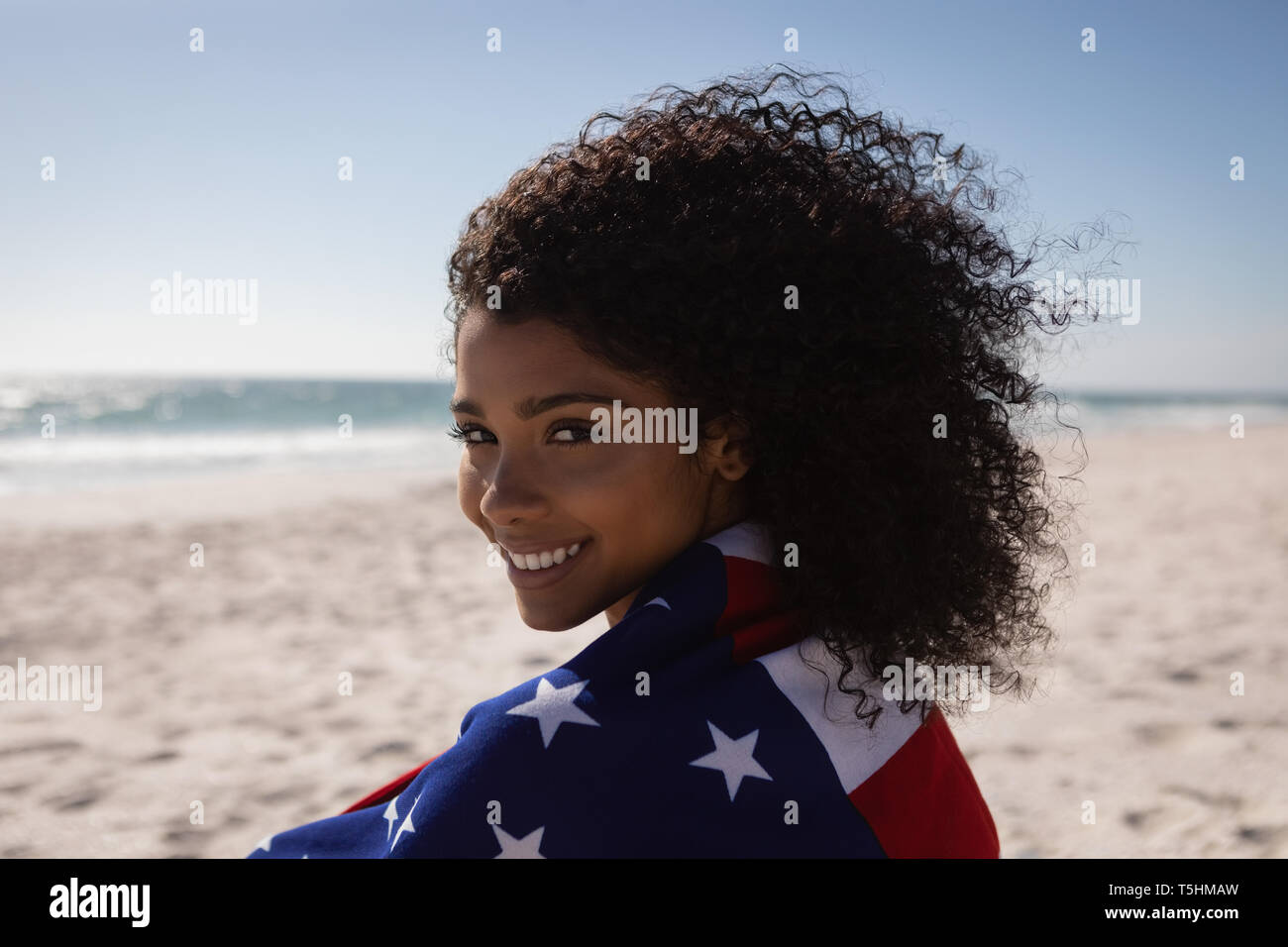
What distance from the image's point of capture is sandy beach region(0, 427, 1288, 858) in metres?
3.24

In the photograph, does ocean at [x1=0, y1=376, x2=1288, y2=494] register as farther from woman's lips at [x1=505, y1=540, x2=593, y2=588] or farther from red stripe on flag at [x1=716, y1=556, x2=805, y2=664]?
woman's lips at [x1=505, y1=540, x2=593, y2=588]

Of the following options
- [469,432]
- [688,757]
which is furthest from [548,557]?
[688,757]

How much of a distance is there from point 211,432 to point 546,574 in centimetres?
2825

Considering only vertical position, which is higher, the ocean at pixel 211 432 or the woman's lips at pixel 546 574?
the ocean at pixel 211 432

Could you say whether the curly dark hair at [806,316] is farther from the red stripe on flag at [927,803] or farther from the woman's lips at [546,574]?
the woman's lips at [546,574]

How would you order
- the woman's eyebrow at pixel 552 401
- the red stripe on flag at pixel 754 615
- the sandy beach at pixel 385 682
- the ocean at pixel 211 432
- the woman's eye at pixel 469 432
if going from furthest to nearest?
the ocean at pixel 211 432 < the sandy beach at pixel 385 682 < the woman's eye at pixel 469 432 < the woman's eyebrow at pixel 552 401 < the red stripe on flag at pixel 754 615

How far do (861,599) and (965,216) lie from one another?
0.72 metres

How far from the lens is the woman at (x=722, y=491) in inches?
40.1

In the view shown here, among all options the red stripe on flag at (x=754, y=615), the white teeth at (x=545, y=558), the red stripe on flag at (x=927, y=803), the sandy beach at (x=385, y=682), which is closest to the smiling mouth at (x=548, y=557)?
the white teeth at (x=545, y=558)

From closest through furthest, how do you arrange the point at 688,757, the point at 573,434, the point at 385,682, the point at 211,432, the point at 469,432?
the point at 688,757
the point at 573,434
the point at 469,432
the point at 385,682
the point at 211,432

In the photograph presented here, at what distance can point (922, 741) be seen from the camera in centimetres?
124

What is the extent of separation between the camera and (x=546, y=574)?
52.4 inches

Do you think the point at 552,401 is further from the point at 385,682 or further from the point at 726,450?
the point at 385,682
